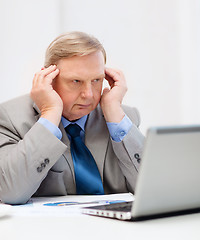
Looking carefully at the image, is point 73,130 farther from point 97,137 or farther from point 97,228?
point 97,228

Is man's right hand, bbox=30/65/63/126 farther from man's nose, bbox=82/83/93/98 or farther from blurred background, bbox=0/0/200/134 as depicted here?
blurred background, bbox=0/0/200/134

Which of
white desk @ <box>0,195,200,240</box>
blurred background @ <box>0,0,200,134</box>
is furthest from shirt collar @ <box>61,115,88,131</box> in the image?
blurred background @ <box>0,0,200,134</box>

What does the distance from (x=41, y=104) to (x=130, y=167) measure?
1.43ft

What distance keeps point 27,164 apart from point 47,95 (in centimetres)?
33

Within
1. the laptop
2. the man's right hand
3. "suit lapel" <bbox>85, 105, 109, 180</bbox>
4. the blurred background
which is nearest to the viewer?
the laptop

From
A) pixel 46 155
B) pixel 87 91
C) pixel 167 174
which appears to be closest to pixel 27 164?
pixel 46 155

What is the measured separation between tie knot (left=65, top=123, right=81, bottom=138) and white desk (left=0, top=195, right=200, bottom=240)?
0.74 m

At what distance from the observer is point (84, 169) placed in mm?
1713

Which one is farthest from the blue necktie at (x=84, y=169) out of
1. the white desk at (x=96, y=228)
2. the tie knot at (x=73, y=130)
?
the white desk at (x=96, y=228)

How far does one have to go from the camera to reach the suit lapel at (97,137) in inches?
68.1

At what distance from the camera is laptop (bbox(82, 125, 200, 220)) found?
83 cm

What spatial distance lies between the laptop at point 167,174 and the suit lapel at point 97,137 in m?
0.75

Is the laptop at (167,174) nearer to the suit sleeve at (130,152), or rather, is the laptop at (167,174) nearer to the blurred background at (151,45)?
the suit sleeve at (130,152)

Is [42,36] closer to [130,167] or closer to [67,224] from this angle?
[130,167]
